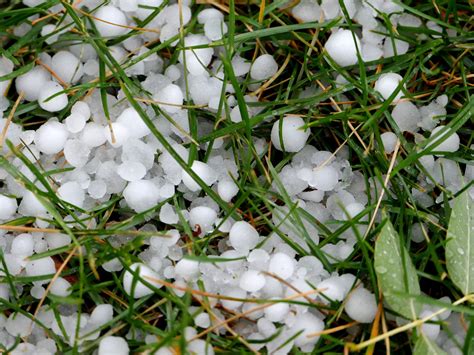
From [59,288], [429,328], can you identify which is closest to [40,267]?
[59,288]

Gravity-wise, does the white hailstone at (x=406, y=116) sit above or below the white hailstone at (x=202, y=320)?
above

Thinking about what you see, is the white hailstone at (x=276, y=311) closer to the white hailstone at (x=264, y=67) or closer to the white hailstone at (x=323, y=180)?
the white hailstone at (x=323, y=180)

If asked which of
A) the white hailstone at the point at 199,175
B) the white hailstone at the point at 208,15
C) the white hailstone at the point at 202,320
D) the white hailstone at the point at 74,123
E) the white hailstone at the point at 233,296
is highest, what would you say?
the white hailstone at the point at 208,15

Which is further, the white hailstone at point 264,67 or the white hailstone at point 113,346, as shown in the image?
the white hailstone at point 264,67

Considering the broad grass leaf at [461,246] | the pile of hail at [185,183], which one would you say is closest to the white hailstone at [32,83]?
the pile of hail at [185,183]

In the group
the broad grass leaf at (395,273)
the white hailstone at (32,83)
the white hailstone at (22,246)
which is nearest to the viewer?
the broad grass leaf at (395,273)

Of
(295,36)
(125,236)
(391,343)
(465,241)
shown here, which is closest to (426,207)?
(465,241)
